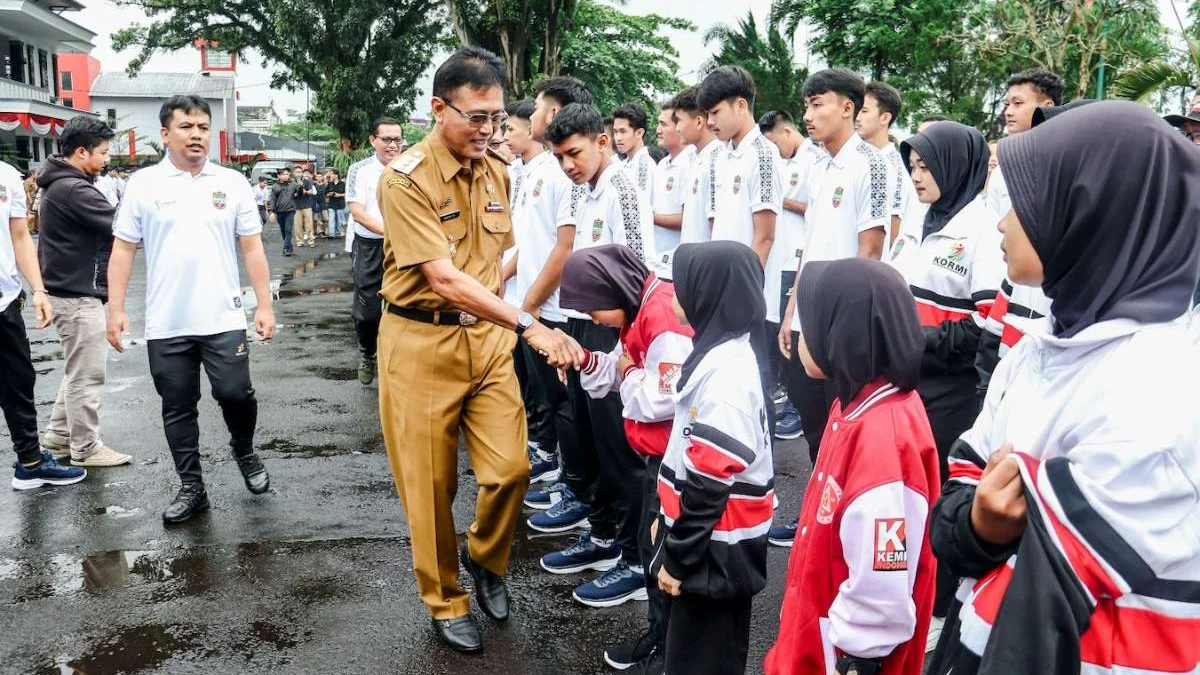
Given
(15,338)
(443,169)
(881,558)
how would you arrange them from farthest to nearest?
(15,338) → (443,169) → (881,558)

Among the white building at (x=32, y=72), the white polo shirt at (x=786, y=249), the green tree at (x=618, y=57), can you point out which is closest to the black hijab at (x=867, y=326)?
the white polo shirt at (x=786, y=249)

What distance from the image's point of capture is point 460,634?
3.71m

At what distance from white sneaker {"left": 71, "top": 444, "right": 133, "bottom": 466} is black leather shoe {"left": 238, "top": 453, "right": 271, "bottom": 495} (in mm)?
1070

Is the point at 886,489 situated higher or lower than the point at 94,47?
lower

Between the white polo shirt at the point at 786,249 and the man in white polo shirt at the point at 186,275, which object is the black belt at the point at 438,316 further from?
the white polo shirt at the point at 786,249

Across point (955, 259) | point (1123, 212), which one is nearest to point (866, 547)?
point (1123, 212)

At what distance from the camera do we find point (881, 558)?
2.20 metres

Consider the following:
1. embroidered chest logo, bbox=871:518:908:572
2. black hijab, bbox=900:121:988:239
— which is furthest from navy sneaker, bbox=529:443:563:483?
Answer: embroidered chest logo, bbox=871:518:908:572

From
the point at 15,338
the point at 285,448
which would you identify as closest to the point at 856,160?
the point at 285,448

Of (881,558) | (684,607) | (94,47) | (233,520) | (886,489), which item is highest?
(94,47)

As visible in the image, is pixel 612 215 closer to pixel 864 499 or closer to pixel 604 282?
pixel 604 282

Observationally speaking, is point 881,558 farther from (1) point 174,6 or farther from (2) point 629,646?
(1) point 174,6

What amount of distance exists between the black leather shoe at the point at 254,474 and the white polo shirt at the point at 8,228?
5.27 feet

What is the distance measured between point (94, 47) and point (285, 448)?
37.4 meters
